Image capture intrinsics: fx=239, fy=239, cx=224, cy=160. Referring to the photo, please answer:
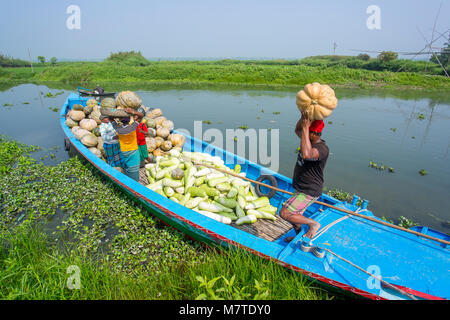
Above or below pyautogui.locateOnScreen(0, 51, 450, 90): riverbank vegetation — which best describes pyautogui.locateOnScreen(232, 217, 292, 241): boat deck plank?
below

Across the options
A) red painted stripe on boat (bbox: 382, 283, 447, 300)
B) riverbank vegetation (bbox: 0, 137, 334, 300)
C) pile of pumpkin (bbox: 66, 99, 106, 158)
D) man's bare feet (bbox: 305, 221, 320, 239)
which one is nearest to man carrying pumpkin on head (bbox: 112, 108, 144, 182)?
riverbank vegetation (bbox: 0, 137, 334, 300)

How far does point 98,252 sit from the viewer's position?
4.25 metres

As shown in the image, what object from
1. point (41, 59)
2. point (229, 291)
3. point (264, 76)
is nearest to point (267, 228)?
point (229, 291)

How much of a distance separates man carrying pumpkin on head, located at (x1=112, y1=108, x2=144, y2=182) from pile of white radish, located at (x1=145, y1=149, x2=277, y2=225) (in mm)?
556

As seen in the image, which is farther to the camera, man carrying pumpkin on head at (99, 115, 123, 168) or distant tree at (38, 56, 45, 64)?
distant tree at (38, 56, 45, 64)

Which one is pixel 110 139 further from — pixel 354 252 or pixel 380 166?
pixel 380 166

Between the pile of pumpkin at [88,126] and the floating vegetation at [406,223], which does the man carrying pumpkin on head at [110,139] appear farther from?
the floating vegetation at [406,223]

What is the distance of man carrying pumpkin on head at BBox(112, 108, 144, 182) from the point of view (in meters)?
4.80

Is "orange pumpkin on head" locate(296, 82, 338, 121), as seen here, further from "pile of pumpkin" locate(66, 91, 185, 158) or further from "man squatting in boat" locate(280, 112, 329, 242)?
"pile of pumpkin" locate(66, 91, 185, 158)

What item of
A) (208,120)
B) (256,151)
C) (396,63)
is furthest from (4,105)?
(396,63)

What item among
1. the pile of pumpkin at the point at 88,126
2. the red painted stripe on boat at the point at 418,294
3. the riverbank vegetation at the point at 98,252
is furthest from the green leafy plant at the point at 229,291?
the pile of pumpkin at the point at 88,126

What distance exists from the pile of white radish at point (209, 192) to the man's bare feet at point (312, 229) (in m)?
1.28

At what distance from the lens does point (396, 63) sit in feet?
129
